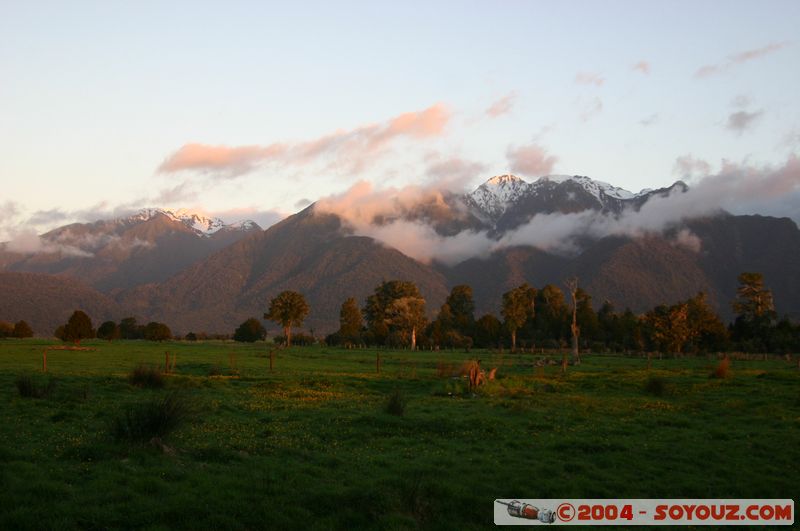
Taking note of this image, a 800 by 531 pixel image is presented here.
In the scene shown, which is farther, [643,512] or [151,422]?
[151,422]

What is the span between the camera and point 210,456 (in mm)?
16703

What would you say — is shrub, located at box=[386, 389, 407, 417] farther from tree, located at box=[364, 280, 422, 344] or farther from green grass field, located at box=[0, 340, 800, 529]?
tree, located at box=[364, 280, 422, 344]

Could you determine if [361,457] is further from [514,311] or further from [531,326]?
[531,326]

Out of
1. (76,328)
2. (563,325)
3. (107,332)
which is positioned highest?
(563,325)

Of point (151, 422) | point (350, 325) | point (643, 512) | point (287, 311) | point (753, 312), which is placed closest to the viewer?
point (643, 512)

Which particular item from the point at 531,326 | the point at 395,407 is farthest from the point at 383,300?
the point at 395,407

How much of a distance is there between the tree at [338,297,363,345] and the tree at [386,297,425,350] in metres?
6.88

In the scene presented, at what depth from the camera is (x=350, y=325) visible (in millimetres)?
135750

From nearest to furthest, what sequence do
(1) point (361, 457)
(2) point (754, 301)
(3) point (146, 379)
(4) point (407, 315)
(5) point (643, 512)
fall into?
(5) point (643, 512)
(1) point (361, 457)
(3) point (146, 379)
(2) point (754, 301)
(4) point (407, 315)

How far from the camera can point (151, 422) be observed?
55.8ft

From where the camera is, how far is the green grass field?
41.6 ft

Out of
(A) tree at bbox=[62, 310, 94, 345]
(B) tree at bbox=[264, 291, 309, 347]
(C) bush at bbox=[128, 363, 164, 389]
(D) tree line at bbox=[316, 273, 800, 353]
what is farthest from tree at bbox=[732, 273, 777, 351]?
(A) tree at bbox=[62, 310, 94, 345]

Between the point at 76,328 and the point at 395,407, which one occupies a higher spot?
the point at 76,328

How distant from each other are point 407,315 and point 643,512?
121 meters
